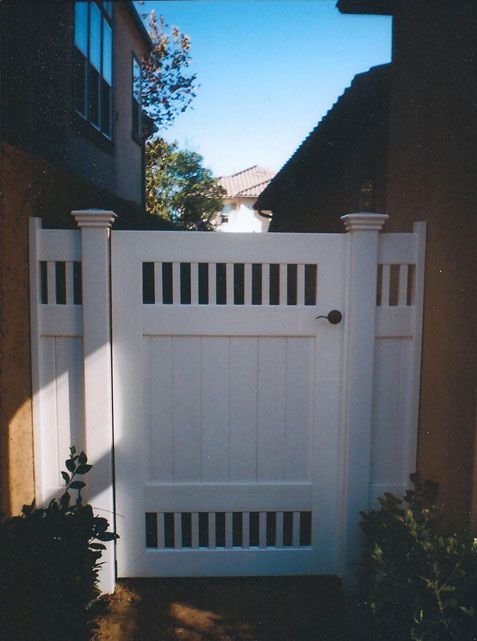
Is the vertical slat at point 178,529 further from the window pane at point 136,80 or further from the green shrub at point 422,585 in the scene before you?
the window pane at point 136,80

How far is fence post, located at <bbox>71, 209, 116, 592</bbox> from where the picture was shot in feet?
7.50

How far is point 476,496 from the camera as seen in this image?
6.45 ft

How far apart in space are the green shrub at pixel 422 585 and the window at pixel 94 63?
5.51 metres

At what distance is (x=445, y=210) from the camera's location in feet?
7.27

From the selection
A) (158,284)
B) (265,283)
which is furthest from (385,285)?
(158,284)

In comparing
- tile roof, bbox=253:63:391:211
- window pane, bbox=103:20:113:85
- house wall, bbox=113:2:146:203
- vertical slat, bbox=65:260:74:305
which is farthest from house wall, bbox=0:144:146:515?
house wall, bbox=113:2:146:203

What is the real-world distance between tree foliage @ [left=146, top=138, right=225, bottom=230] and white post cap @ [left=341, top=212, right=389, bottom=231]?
1283 centimetres

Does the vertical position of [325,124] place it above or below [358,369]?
above

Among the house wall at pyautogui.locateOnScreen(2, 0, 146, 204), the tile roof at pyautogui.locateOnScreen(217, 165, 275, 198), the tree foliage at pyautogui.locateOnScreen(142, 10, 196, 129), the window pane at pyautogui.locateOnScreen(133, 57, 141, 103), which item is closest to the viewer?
the house wall at pyautogui.locateOnScreen(2, 0, 146, 204)

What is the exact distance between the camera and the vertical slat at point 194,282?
236 cm

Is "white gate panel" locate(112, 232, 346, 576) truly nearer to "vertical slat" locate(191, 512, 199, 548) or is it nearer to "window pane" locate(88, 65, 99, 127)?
"vertical slat" locate(191, 512, 199, 548)

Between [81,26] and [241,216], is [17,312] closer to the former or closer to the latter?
[81,26]

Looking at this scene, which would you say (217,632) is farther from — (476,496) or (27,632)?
(476,496)

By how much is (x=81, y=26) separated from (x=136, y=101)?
363cm
